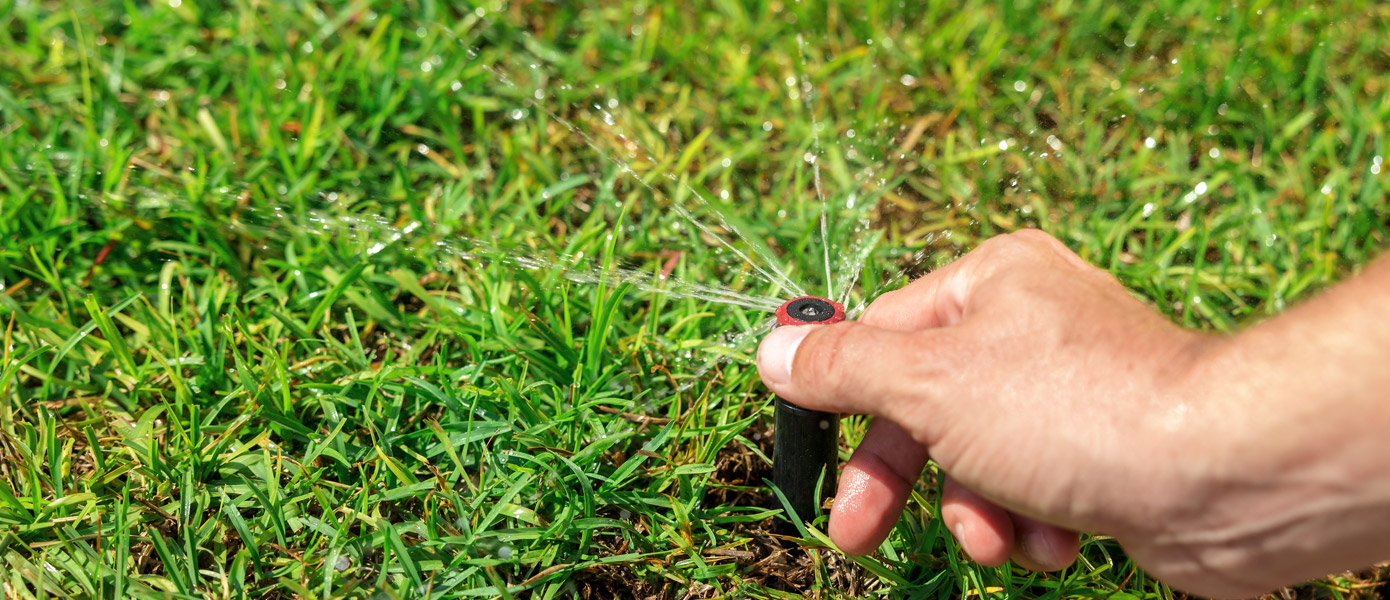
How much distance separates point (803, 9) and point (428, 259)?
1.90 metres

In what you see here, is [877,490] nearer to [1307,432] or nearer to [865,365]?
[865,365]

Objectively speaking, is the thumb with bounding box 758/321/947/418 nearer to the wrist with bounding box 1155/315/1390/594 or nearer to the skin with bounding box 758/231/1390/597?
the skin with bounding box 758/231/1390/597

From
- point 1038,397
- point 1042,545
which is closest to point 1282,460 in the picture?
point 1038,397

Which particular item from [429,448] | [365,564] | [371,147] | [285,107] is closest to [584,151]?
[371,147]

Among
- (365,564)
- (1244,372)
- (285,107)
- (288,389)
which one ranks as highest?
(1244,372)

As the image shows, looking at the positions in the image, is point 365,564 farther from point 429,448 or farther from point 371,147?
point 371,147

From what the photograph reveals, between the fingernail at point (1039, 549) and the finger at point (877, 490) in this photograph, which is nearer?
the fingernail at point (1039, 549)

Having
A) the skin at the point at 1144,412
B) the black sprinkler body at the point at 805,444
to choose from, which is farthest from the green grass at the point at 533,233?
the skin at the point at 1144,412

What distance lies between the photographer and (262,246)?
2719mm

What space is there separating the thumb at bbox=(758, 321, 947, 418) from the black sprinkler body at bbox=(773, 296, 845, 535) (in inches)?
2.9

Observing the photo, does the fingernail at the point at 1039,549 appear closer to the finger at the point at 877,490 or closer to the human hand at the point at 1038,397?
the human hand at the point at 1038,397

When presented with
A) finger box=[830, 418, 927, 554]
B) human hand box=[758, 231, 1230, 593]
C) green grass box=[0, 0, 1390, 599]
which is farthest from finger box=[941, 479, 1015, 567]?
green grass box=[0, 0, 1390, 599]

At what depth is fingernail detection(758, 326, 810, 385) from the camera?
1742 mm

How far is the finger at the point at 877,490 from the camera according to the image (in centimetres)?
189
